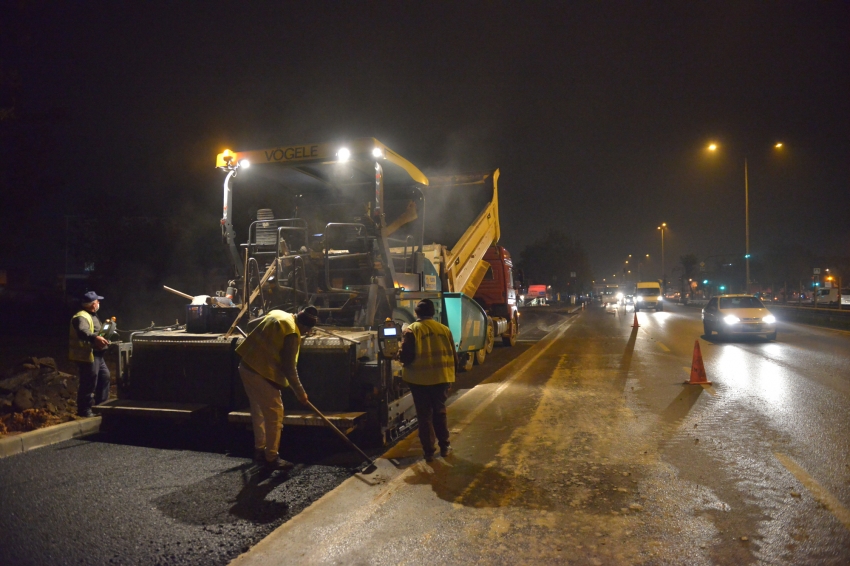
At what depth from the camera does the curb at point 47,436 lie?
5.96m

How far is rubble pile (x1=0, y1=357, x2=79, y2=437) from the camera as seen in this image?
694 cm

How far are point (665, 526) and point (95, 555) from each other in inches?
145

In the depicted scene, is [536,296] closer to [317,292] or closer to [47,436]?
[317,292]

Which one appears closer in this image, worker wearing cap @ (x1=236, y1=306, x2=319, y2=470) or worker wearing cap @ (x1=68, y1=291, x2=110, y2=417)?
worker wearing cap @ (x1=236, y1=306, x2=319, y2=470)

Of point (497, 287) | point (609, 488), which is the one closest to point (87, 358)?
point (609, 488)

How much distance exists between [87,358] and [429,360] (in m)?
4.36

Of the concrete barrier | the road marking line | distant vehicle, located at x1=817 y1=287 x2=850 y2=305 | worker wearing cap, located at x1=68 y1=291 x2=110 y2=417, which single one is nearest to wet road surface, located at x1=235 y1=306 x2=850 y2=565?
the road marking line

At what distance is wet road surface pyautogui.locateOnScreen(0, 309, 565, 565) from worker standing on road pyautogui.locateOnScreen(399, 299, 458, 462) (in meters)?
0.74

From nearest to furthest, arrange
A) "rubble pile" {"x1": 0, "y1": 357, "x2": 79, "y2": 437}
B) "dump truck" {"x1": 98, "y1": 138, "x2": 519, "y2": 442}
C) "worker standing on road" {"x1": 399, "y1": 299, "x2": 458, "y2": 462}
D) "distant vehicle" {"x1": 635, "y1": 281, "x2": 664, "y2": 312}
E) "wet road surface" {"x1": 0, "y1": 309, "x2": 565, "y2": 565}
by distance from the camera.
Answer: "wet road surface" {"x1": 0, "y1": 309, "x2": 565, "y2": 565} < "worker standing on road" {"x1": 399, "y1": 299, "x2": 458, "y2": 462} < "dump truck" {"x1": 98, "y1": 138, "x2": 519, "y2": 442} < "rubble pile" {"x1": 0, "y1": 357, "x2": 79, "y2": 437} < "distant vehicle" {"x1": 635, "y1": 281, "x2": 664, "y2": 312}

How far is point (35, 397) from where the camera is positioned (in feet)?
26.2

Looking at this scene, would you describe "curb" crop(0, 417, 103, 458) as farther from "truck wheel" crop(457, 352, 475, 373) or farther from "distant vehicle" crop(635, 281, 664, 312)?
"distant vehicle" crop(635, 281, 664, 312)

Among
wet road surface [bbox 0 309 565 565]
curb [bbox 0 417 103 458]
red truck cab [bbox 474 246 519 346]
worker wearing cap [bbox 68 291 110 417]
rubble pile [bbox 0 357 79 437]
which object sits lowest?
wet road surface [bbox 0 309 565 565]

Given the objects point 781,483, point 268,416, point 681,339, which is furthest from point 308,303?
point 681,339

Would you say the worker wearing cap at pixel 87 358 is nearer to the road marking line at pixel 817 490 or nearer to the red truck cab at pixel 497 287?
the road marking line at pixel 817 490
